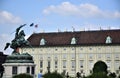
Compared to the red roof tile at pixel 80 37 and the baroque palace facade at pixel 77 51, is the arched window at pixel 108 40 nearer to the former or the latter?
the baroque palace facade at pixel 77 51

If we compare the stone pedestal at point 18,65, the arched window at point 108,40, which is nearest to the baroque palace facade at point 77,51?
the arched window at point 108,40

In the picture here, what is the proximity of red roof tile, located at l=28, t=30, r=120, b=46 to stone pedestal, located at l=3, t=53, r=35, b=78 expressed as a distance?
73395mm

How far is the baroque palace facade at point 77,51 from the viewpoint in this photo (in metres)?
126

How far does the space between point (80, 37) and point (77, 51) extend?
4.94m

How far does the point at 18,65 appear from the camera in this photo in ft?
180

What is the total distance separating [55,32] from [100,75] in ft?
296

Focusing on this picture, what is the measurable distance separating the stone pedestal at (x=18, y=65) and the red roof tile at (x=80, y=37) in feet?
241

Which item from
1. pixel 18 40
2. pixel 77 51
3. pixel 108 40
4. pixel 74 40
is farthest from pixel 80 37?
pixel 18 40

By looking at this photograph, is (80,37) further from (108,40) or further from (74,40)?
(108,40)

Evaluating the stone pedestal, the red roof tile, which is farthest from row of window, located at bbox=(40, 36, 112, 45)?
the stone pedestal

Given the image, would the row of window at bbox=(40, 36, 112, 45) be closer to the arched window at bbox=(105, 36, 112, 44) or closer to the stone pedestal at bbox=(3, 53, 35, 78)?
the arched window at bbox=(105, 36, 112, 44)

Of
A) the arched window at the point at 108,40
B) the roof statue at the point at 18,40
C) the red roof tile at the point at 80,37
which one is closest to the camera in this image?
the roof statue at the point at 18,40

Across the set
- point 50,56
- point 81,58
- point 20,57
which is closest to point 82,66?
point 81,58

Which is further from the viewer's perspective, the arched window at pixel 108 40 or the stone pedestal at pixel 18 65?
the arched window at pixel 108 40
